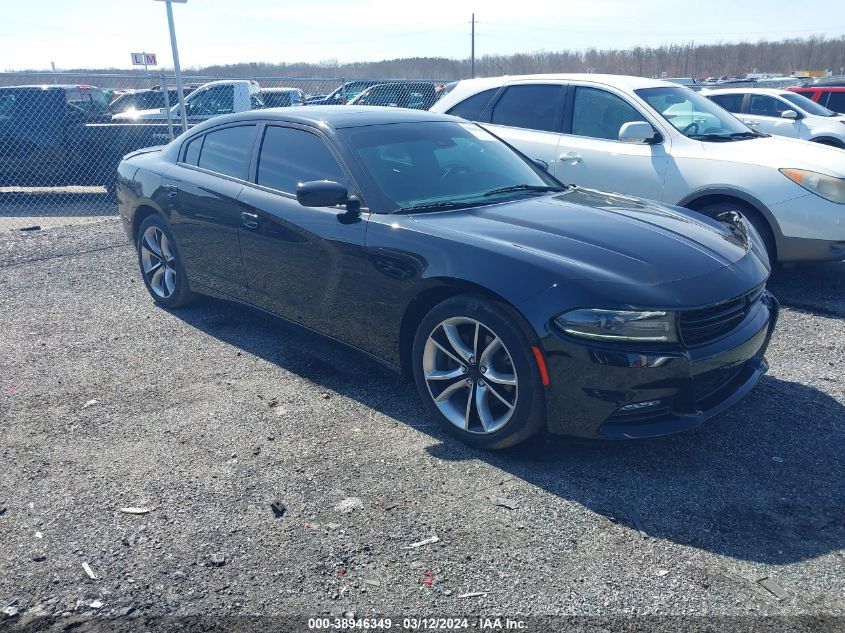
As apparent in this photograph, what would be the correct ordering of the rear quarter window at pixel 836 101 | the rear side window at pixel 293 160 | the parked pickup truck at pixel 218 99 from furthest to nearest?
1. the rear quarter window at pixel 836 101
2. the parked pickup truck at pixel 218 99
3. the rear side window at pixel 293 160

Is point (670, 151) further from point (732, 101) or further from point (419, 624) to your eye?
point (732, 101)

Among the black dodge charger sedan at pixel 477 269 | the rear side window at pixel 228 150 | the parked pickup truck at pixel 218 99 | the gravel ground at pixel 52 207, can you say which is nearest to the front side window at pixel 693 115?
the black dodge charger sedan at pixel 477 269

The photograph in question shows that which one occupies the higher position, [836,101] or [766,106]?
[766,106]

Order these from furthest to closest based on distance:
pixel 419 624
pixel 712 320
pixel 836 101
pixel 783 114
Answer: pixel 836 101 → pixel 783 114 → pixel 712 320 → pixel 419 624

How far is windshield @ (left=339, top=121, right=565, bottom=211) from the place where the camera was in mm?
4117

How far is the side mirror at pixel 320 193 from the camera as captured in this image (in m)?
3.87

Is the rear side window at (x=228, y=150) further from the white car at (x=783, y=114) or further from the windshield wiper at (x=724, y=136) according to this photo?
the white car at (x=783, y=114)

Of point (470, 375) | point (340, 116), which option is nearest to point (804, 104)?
point (340, 116)

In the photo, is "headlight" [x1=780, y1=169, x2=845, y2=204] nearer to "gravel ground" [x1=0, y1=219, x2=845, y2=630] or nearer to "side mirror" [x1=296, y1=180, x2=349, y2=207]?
"gravel ground" [x1=0, y1=219, x2=845, y2=630]

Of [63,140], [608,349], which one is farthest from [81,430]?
[63,140]

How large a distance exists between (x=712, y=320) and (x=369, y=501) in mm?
1750

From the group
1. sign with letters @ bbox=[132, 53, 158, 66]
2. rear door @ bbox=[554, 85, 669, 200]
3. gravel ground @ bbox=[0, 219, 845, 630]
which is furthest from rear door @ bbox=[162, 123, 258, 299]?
sign with letters @ bbox=[132, 53, 158, 66]

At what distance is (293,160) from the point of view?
14.9 feet

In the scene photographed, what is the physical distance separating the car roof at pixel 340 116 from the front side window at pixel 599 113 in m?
2.30
